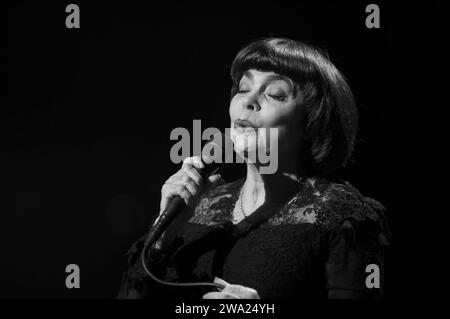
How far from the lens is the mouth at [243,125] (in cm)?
107

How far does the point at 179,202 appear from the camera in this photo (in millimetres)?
1021

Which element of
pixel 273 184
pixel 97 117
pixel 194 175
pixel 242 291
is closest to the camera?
pixel 242 291

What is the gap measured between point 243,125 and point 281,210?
215 mm

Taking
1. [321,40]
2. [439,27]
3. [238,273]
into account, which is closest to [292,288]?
[238,273]

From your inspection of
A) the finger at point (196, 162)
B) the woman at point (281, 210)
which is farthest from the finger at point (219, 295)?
the finger at point (196, 162)

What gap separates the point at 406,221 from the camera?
4.37 ft

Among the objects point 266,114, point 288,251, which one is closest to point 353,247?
point 288,251

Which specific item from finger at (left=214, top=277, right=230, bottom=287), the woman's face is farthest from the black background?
finger at (left=214, top=277, right=230, bottom=287)

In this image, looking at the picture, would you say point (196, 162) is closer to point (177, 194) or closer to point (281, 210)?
point (177, 194)

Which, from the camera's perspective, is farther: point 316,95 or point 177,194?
point 316,95

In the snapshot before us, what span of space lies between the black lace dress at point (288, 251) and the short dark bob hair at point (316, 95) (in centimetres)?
7

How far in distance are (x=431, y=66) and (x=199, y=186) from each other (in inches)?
28.8

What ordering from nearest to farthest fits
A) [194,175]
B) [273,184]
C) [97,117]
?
[194,175], [273,184], [97,117]

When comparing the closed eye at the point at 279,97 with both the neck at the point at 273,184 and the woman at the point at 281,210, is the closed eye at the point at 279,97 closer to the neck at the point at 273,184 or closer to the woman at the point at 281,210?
the woman at the point at 281,210
